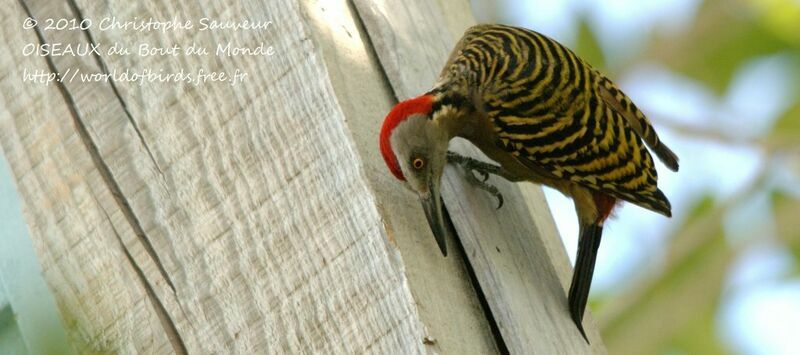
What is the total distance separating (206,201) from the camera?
248 centimetres

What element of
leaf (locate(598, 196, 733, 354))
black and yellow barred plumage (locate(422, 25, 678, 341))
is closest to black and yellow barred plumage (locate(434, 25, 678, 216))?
black and yellow barred plumage (locate(422, 25, 678, 341))

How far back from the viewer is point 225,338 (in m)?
2.34

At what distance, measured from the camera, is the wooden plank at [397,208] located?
2318mm

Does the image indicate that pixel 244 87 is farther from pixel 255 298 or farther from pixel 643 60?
pixel 643 60

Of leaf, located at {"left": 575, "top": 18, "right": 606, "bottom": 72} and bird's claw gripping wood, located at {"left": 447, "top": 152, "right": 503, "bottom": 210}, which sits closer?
bird's claw gripping wood, located at {"left": 447, "top": 152, "right": 503, "bottom": 210}

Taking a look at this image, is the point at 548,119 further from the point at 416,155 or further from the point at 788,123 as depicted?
the point at 788,123

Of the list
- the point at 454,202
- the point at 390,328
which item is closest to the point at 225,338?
the point at 390,328

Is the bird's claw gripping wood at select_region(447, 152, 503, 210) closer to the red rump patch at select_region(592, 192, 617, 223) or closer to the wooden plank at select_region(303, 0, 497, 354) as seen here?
the wooden plank at select_region(303, 0, 497, 354)

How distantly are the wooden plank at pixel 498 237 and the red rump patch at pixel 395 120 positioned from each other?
5 centimetres

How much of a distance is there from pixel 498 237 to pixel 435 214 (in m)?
0.21

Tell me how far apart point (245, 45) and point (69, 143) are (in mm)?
495

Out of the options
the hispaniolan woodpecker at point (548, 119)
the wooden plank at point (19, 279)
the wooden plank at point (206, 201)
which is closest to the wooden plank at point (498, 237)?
the wooden plank at point (206, 201)

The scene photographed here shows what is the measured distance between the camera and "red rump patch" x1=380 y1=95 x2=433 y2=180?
8.86ft

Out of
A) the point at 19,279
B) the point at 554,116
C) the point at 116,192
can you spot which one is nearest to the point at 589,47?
the point at 554,116
